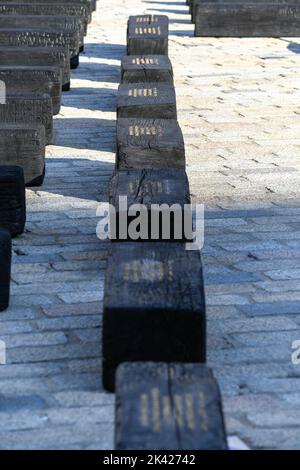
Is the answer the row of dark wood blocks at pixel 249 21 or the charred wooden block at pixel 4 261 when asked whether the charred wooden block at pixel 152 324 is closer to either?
the charred wooden block at pixel 4 261

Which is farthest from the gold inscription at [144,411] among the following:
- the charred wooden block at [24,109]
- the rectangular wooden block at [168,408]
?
the charred wooden block at [24,109]

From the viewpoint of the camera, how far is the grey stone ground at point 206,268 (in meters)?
4.69

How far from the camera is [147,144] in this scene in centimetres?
770

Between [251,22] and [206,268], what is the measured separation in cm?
1044

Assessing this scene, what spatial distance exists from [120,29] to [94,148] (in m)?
8.38

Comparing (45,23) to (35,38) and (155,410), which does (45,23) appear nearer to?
(35,38)

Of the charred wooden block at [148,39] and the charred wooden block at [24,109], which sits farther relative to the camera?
the charred wooden block at [148,39]

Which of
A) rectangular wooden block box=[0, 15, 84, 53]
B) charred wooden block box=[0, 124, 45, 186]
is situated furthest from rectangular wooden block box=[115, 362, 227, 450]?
rectangular wooden block box=[0, 15, 84, 53]

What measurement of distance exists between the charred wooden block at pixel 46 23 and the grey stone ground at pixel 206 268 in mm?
706

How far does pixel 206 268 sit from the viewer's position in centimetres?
663

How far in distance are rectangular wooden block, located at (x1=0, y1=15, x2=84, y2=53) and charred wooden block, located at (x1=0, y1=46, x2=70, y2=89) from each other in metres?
1.53

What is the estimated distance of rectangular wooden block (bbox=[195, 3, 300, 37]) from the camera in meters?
16.5

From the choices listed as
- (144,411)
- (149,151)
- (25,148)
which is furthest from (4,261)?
(25,148)

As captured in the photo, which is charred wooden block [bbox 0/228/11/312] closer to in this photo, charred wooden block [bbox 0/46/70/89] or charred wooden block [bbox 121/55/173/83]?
charred wooden block [bbox 121/55/173/83]
